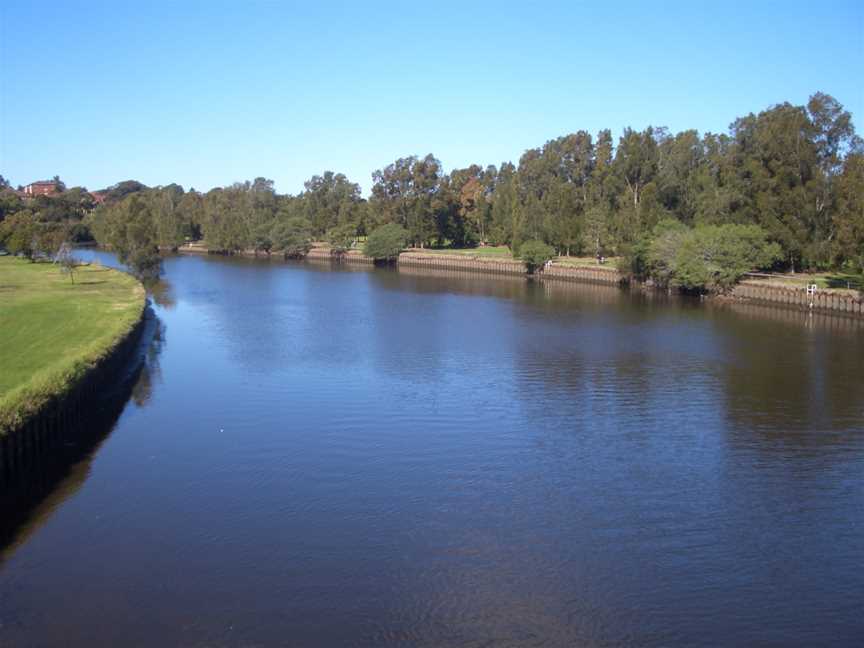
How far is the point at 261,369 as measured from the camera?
35.5 metres

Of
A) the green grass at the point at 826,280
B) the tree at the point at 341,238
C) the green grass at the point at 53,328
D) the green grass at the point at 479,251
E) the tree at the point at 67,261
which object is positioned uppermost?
the tree at the point at 341,238

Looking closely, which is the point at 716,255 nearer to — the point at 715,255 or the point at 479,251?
the point at 715,255

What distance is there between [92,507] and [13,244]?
78044 mm

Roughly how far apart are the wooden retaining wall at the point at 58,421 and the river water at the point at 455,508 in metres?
1.08

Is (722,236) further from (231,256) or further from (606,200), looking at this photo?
(231,256)

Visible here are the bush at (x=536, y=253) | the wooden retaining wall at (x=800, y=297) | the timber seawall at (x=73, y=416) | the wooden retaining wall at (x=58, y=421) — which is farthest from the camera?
the bush at (x=536, y=253)

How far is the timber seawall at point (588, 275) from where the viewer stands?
192ft

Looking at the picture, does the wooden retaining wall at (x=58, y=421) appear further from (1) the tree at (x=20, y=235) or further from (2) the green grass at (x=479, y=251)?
(2) the green grass at (x=479, y=251)

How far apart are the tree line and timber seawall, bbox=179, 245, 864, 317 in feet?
7.77

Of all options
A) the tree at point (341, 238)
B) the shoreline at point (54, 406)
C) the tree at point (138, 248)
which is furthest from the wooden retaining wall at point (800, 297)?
the tree at point (341, 238)

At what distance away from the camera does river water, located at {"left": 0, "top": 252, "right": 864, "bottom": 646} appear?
47.9ft

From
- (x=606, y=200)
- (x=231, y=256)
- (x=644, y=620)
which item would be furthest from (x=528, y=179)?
(x=644, y=620)

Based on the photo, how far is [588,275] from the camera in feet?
290

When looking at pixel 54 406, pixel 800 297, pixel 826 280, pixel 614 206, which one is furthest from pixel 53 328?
pixel 614 206
